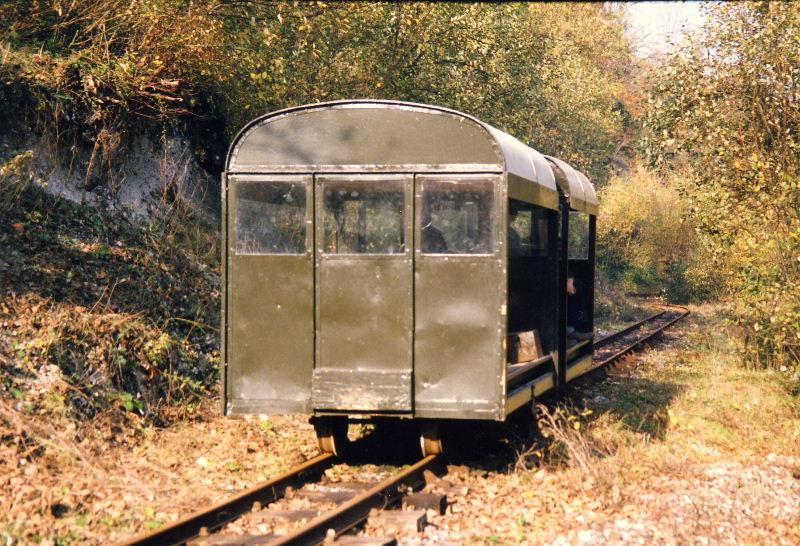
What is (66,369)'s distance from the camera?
31.6 ft

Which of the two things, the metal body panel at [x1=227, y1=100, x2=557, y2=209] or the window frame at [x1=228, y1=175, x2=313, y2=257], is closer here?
the metal body panel at [x1=227, y1=100, x2=557, y2=209]

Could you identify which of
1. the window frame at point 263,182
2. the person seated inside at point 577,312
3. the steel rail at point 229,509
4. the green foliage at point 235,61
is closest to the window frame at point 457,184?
the window frame at point 263,182

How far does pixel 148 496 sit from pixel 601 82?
107ft

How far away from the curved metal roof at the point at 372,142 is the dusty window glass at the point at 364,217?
6.6 inches

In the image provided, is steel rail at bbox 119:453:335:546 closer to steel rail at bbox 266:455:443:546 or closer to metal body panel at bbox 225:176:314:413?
metal body panel at bbox 225:176:314:413

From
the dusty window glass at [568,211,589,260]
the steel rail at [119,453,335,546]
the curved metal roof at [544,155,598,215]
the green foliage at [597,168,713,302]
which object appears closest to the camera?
the steel rail at [119,453,335,546]

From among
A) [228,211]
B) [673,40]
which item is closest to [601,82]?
[673,40]

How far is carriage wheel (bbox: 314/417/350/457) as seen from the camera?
28.8 feet

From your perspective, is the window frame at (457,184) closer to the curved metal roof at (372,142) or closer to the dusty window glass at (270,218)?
the curved metal roof at (372,142)

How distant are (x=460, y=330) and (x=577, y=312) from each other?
16.5ft

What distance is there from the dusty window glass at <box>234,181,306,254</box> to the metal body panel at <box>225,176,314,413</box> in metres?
0.06

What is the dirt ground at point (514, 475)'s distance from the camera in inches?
270

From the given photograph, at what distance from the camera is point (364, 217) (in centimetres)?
825

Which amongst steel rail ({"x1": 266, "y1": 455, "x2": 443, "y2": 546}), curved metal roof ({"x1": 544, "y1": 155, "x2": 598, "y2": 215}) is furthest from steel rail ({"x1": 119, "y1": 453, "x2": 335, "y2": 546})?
curved metal roof ({"x1": 544, "y1": 155, "x2": 598, "y2": 215})
